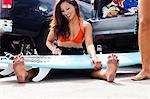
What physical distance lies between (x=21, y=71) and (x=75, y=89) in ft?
1.85

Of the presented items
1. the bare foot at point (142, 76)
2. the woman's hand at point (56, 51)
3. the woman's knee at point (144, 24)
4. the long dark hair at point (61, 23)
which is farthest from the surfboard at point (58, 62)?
the woman's knee at point (144, 24)

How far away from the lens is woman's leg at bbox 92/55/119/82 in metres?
3.63

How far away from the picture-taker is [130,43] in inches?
211

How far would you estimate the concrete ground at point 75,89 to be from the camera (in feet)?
10.5

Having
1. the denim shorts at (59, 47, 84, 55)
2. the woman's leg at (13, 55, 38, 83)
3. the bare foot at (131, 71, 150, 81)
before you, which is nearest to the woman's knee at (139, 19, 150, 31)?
the bare foot at (131, 71, 150, 81)

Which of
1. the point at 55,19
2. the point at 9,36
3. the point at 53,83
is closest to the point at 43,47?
the point at 9,36

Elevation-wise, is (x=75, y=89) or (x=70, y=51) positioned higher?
(x=70, y=51)

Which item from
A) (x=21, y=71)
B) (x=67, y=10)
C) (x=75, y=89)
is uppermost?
(x=67, y=10)

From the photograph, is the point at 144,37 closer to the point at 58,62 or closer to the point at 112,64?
the point at 112,64

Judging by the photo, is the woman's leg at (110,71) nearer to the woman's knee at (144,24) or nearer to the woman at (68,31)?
the woman at (68,31)

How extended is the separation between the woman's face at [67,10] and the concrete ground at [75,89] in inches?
24.9

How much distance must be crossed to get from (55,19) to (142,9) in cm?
95

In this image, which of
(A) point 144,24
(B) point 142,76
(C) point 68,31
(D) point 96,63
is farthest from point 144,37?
(C) point 68,31

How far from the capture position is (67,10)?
4.36 metres
